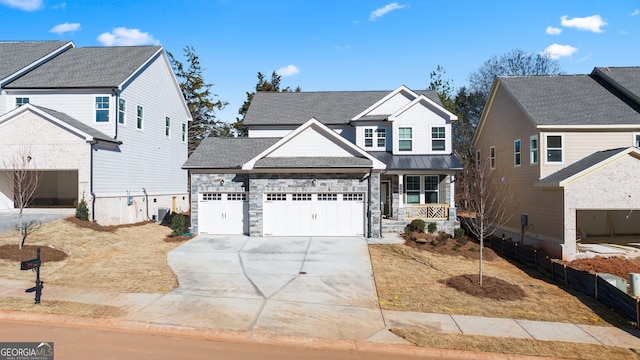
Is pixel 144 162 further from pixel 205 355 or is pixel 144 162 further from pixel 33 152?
pixel 205 355

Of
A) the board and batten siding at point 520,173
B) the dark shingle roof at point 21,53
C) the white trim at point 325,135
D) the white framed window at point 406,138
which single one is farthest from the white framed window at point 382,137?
the dark shingle roof at point 21,53

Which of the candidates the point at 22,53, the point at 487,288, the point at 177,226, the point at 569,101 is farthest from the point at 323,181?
the point at 22,53

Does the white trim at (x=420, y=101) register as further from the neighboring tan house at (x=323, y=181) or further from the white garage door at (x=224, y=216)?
the white garage door at (x=224, y=216)

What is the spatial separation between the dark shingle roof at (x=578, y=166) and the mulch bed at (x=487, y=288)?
7.28 metres

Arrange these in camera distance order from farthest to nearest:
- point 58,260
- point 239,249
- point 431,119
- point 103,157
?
point 431,119
point 103,157
point 239,249
point 58,260

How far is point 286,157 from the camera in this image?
793 inches

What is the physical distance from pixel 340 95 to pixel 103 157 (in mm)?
16937

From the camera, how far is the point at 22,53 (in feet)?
84.6

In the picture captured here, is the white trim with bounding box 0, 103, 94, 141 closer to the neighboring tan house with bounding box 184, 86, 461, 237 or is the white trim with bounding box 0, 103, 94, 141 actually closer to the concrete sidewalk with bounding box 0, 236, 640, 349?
the neighboring tan house with bounding box 184, 86, 461, 237

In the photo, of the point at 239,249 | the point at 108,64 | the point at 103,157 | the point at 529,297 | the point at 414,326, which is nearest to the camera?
the point at 414,326

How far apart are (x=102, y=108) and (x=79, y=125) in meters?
1.98

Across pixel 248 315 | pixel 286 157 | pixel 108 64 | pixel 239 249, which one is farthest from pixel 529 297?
pixel 108 64

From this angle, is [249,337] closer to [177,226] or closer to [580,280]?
[580,280]

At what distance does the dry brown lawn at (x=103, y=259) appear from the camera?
38.6ft
